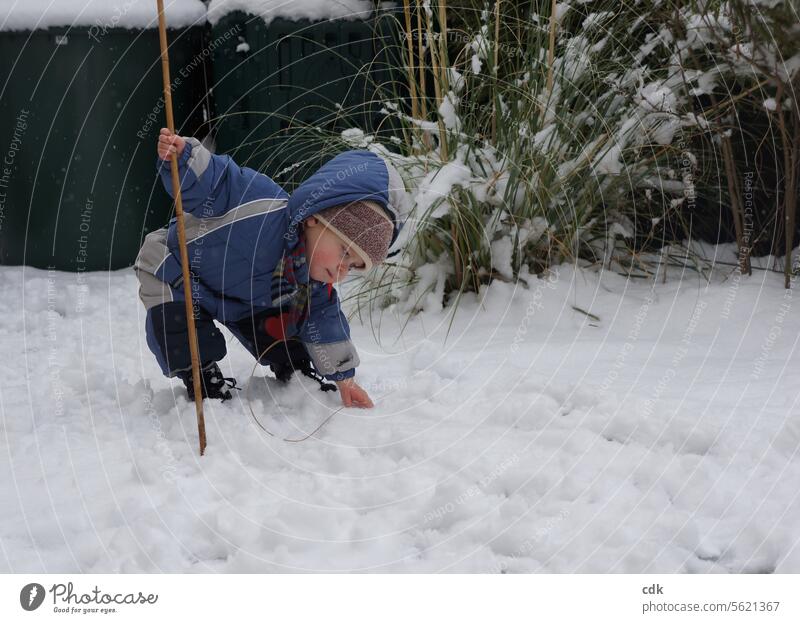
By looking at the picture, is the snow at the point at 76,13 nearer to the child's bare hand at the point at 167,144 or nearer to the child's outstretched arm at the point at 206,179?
the child's outstretched arm at the point at 206,179

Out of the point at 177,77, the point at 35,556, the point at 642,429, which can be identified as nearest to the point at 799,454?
the point at 642,429

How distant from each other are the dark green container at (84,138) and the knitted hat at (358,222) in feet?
5.16

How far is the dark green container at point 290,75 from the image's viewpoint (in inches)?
115

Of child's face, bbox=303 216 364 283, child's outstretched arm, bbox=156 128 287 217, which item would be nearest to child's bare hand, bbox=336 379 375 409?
child's face, bbox=303 216 364 283

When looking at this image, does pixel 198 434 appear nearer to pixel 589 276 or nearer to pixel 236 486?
pixel 236 486

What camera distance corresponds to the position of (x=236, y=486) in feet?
4.69

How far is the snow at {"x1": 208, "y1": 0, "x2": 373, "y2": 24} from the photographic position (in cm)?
290

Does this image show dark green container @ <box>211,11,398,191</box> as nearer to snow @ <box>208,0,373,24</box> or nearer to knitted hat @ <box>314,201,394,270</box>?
snow @ <box>208,0,373,24</box>

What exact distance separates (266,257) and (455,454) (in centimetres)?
51

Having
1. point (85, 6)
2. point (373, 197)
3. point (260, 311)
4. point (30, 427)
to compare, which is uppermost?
point (85, 6)

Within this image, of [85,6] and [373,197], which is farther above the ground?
[85,6]

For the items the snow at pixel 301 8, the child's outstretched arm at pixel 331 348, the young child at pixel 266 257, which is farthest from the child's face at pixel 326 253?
the snow at pixel 301 8

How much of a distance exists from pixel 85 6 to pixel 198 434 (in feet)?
6.04

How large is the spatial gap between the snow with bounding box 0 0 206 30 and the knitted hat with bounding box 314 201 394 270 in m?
Answer: 1.65
